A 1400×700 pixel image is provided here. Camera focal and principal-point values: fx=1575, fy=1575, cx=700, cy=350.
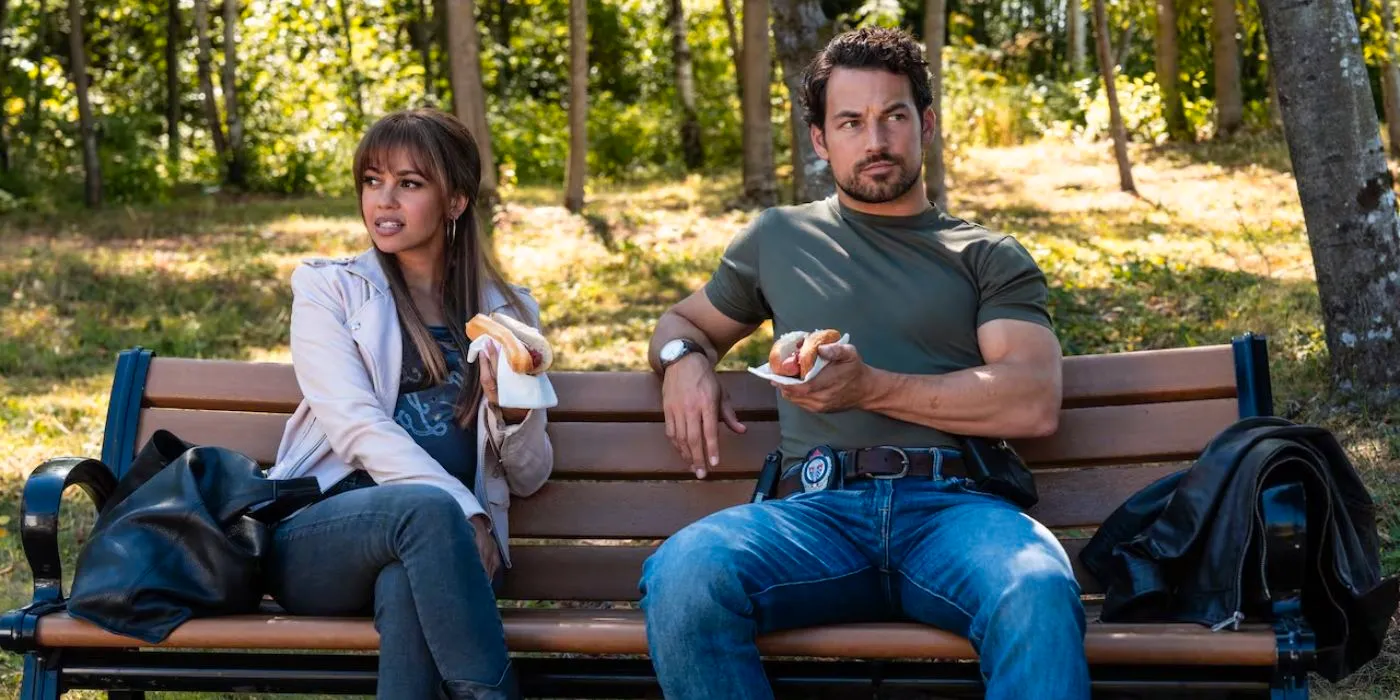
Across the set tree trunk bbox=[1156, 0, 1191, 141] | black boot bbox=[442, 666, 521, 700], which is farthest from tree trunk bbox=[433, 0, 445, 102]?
black boot bbox=[442, 666, 521, 700]

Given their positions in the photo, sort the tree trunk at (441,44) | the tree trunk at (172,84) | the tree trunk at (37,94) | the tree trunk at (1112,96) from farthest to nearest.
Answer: the tree trunk at (441,44) → the tree trunk at (172,84) → the tree trunk at (37,94) → the tree trunk at (1112,96)

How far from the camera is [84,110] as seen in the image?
14.3 meters

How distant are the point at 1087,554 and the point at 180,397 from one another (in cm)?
231

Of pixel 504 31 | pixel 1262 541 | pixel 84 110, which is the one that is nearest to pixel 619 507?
pixel 1262 541

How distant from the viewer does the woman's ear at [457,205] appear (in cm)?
396

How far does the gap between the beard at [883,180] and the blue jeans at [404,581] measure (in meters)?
1.26

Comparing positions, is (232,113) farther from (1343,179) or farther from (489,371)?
(489,371)

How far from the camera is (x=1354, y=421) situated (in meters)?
5.64

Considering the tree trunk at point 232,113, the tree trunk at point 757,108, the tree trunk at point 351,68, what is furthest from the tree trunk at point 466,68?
the tree trunk at point 351,68

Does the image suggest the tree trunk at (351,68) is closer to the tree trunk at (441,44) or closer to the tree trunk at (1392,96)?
the tree trunk at (441,44)

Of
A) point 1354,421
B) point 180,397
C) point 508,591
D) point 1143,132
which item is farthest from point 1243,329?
point 1143,132

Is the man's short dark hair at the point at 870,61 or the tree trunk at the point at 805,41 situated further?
the tree trunk at the point at 805,41

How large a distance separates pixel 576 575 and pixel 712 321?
742 mm

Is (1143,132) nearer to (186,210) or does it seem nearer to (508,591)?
(186,210)
